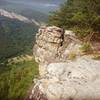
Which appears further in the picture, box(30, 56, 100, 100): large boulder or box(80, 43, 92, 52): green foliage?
box(80, 43, 92, 52): green foliage

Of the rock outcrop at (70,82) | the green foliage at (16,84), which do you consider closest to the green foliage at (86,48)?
the rock outcrop at (70,82)

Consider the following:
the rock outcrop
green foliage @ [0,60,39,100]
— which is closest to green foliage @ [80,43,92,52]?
the rock outcrop

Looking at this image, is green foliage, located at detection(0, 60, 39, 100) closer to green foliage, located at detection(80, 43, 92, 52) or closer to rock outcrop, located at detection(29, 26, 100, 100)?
green foliage, located at detection(80, 43, 92, 52)

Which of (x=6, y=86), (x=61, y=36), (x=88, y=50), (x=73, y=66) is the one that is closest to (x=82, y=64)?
(x=73, y=66)

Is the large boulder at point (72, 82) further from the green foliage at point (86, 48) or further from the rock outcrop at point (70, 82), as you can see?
the green foliage at point (86, 48)

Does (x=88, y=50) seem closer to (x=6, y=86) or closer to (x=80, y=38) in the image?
(x=80, y=38)

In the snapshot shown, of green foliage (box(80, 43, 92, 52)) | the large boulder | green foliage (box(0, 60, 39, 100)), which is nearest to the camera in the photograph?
the large boulder

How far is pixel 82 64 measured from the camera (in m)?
26.0

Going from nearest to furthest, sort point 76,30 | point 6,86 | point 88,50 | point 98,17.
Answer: point 88,50 → point 98,17 → point 76,30 → point 6,86

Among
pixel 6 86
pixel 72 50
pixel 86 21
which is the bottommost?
pixel 6 86

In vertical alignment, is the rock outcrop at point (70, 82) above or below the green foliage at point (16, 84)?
above

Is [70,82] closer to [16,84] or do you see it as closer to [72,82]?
[72,82]

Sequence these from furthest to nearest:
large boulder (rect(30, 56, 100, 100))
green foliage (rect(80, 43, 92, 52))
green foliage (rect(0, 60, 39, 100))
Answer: green foliage (rect(0, 60, 39, 100)), green foliage (rect(80, 43, 92, 52)), large boulder (rect(30, 56, 100, 100))

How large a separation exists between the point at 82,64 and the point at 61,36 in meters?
25.0
